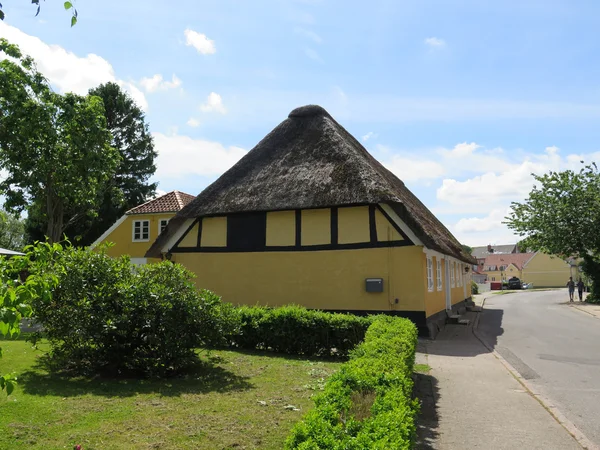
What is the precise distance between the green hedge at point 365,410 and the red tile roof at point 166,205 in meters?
23.0

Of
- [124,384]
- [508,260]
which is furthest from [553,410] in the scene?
[508,260]

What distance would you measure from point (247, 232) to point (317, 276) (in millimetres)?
3163

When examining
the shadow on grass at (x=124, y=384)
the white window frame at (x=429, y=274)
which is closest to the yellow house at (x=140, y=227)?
the white window frame at (x=429, y=274)

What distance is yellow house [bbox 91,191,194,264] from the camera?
28.2 metres

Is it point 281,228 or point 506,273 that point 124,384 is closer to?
point 281,228

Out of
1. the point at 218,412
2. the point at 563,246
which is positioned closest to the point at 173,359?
the point at 218,412

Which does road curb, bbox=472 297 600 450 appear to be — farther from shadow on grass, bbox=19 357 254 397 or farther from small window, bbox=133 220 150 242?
small window, bbox=133 220 150 242

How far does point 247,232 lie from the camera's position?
17.2 m

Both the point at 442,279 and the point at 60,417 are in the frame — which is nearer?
the point at 60,417

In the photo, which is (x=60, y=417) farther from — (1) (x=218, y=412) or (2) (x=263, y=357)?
(2) (x=263, y=357)

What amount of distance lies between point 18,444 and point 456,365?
9.13 m

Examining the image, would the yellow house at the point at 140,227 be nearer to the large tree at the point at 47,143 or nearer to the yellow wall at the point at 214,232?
the large tree at the point at 47,143

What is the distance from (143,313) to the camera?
791 centimetres

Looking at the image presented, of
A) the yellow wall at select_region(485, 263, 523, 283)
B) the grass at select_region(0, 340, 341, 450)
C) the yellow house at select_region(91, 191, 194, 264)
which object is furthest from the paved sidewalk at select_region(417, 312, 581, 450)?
the yellow wall at select_region(485, 263, 523, 283)
